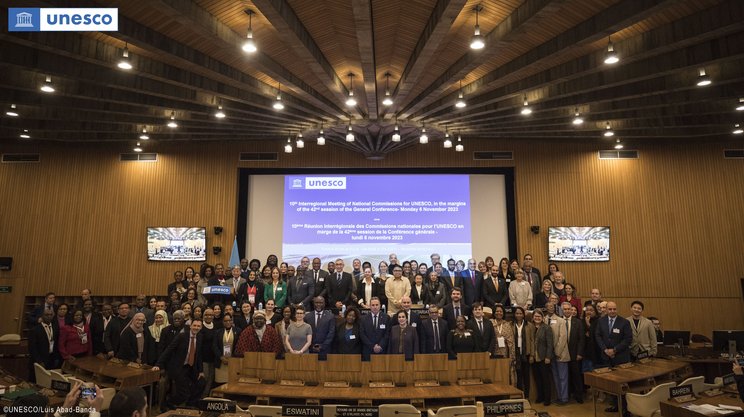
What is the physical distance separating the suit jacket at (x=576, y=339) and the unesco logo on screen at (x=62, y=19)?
7.81 m

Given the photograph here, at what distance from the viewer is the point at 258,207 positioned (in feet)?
40.8

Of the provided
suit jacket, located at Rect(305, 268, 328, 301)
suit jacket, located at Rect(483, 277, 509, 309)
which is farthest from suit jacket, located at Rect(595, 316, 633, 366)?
suit jacket, located at Rect(305, 268, 328, 301)

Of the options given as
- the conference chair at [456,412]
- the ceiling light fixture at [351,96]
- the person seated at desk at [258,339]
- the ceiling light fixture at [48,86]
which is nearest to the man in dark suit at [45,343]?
the person seated at desk at [258,339]

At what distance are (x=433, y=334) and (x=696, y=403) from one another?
333 cm

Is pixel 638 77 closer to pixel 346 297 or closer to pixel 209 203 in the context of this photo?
pixel 346 297

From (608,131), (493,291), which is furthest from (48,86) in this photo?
(608,131)

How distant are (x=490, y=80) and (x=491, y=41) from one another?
1.67m

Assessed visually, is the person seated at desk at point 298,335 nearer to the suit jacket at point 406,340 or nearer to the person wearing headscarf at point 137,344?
the suit jacket at point 406,340

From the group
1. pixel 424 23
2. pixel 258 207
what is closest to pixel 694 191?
pixel 424 23

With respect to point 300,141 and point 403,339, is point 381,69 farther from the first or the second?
point 403,339

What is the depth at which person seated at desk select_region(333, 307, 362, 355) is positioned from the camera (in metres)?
6.93

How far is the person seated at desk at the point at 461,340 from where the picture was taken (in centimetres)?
690

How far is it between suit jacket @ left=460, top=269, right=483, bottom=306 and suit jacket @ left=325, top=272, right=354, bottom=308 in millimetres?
2228

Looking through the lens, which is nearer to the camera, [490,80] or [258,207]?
[490,80]
